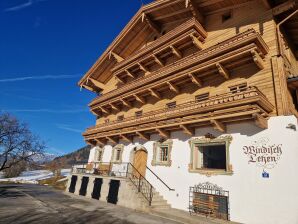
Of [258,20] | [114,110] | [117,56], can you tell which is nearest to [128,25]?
[117,56]

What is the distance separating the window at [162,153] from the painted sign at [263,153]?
5618 millimetres

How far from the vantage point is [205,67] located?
45.8 feet

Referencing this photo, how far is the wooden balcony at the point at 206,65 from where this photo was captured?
39.9 ft

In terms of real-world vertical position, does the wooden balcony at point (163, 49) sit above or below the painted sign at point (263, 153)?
above

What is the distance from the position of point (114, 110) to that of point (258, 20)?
53.5 feet

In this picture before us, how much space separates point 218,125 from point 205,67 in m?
3.97

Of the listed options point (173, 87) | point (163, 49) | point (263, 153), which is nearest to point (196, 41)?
point (163, 49)

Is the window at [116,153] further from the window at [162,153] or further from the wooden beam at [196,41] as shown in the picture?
the wooden beam at [196,41]

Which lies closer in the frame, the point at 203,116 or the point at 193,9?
the point at 203,116

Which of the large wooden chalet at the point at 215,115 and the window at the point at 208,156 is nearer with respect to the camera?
the large wooden chalet at the point at 215,115

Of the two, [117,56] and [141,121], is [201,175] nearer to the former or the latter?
[141,121]

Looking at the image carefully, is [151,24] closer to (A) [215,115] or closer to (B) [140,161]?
(A) [215,115]

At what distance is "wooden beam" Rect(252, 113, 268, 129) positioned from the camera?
10.7 meters

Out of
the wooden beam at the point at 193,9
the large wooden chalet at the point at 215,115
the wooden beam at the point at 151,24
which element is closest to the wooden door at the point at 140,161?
the large wooden chalet at the point at 215,115
